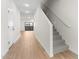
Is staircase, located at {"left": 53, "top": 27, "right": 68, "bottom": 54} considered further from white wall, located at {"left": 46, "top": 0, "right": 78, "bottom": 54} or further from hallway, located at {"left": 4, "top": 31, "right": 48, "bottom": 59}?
hallway, located at {"left": 4, "top": 31, "right": 48, "bottom": 59}

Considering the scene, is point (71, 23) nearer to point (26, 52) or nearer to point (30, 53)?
point (30, 53)

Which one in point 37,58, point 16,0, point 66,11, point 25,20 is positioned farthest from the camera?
point 25,20

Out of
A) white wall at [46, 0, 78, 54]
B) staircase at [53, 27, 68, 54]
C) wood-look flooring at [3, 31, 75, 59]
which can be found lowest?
wood-look flooring at [3, 31, 75, 59]

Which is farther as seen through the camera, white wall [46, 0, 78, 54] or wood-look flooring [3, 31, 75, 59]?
white wall [46, 0, 78, 54]

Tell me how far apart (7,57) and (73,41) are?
2868 millimetres

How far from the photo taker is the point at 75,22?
3.78 m

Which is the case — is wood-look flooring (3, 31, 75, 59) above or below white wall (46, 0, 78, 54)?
below

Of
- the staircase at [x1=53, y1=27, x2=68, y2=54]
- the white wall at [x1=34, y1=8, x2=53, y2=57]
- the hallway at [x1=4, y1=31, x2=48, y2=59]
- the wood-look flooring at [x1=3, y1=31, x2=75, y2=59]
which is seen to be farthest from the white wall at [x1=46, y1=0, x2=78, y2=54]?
the hallway at [x1=4, y1=31, x2=48, y2=59]

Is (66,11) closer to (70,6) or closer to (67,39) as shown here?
(70,6)

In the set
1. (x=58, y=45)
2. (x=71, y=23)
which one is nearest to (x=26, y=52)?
(x=58, y=45)

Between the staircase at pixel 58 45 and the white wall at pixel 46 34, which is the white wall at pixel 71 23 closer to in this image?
the staircase at pixel 58 45

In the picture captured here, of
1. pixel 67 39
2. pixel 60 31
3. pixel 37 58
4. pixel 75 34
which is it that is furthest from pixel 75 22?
pixel 37 58

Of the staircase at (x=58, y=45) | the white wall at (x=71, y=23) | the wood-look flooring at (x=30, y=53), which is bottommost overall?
the wood-look flooring at (x=30, y=53)

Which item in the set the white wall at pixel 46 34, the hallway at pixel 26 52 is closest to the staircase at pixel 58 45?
the white wall at pixel 46 34
